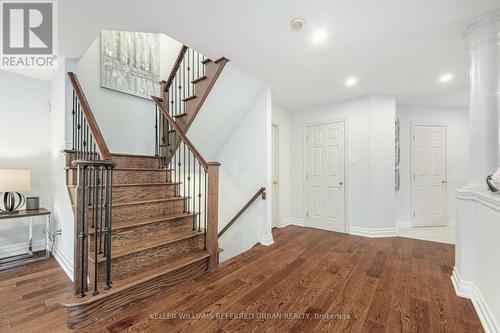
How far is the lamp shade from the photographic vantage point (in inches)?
97.6

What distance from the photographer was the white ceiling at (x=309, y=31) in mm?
1803

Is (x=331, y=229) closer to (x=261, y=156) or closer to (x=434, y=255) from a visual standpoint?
(x=434, y=255)

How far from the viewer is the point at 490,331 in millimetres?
1501

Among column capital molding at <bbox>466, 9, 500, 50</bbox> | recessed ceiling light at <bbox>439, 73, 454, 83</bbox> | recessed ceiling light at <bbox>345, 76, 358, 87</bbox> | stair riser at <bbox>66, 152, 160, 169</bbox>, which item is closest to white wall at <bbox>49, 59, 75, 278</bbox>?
stair riser at <bbox>66, 152, 160, 169</bbox>

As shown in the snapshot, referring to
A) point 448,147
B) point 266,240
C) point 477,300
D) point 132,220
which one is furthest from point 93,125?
point 448,147

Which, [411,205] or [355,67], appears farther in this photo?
[411,205]

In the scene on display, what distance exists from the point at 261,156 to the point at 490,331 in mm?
2760

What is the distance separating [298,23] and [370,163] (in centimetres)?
277

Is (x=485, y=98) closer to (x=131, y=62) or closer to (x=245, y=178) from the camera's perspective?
(x=245, y=178)

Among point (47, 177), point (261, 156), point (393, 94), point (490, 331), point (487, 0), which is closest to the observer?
point (490, 331)

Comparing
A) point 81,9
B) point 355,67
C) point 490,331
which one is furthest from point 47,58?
point 490,331

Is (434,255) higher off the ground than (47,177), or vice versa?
(47,177)

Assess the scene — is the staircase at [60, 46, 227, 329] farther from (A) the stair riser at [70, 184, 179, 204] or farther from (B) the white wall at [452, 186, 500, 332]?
(B) the white wall at [452, 186, 500, 332]

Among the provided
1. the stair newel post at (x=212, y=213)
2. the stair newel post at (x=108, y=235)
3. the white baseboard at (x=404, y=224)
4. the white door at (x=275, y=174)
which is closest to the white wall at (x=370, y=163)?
the white baseboard at (x=404, y=224)
